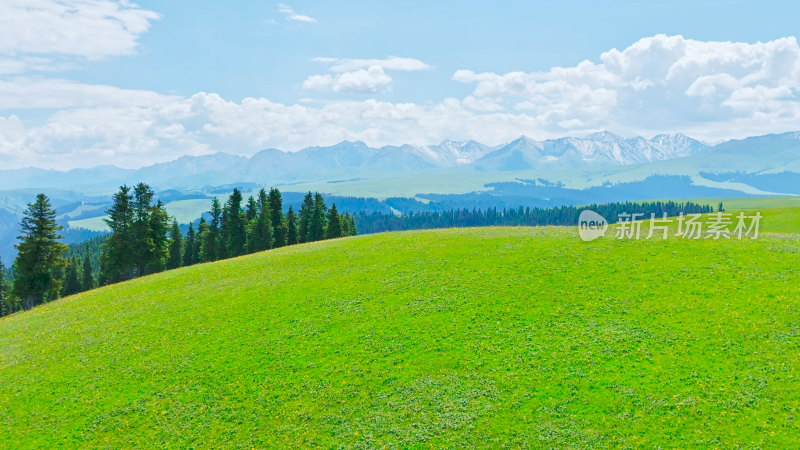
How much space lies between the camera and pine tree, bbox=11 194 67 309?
6531cm

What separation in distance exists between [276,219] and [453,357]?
8140 centimetres

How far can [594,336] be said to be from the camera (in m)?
29.0

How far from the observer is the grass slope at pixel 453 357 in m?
23.2

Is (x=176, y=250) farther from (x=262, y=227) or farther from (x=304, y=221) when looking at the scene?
(x=304, y=221)

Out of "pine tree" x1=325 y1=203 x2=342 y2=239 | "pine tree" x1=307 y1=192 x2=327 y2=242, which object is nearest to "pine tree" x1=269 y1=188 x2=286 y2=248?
"pine tree" x1=307 y1=192 x2=327 y2=242

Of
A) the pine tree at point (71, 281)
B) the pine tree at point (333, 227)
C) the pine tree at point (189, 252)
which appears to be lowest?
the pine tree at point (71, 281)

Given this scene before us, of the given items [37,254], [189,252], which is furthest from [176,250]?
[37,254]

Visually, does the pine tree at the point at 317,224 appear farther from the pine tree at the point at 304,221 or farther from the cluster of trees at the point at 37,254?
the cluster of trees at the point at 37,254

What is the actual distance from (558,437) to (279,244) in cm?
8662

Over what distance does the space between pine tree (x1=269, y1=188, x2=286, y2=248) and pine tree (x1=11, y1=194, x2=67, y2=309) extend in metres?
39.4

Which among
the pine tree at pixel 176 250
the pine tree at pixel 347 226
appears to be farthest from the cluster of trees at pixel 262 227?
the pine tree at pixel 176 250

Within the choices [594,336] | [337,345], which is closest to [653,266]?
[594,336]

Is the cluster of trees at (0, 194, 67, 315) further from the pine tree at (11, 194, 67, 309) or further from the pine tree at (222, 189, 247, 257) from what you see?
the pine tree at (222, 189, 247, 257)

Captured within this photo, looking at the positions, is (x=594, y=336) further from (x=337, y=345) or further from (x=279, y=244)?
(x=279, y=244)
